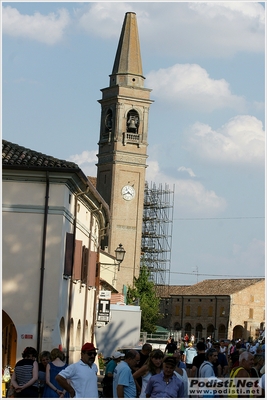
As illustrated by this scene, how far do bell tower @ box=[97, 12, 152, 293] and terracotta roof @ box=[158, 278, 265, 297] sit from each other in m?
25.2

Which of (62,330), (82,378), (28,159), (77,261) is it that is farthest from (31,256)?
(82,378)

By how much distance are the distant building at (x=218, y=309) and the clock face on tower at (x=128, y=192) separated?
73.7 feet

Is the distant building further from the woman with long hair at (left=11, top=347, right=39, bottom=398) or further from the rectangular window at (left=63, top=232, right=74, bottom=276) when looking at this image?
the woman with long hair at (left=11, top=347, right=39, bottom=398)

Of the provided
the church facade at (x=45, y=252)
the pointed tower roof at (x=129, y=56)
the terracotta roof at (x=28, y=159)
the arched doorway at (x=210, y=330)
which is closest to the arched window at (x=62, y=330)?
the church facade at (x=45, y=252)

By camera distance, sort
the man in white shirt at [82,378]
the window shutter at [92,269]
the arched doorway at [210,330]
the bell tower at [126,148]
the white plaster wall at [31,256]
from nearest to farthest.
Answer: the man in white shirt at [82,378], the white plaster wall at [31,256], the window shutter at [92,269], the bell tower at [126,148], the arched doorway at [210,330]

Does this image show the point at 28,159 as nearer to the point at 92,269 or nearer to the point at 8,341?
the point at 8,341

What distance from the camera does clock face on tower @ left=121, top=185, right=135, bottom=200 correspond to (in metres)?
A: 75.1

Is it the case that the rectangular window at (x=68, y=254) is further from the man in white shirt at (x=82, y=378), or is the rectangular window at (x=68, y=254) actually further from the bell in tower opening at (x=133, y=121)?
the bell in tower opening at (x=133, y=121)

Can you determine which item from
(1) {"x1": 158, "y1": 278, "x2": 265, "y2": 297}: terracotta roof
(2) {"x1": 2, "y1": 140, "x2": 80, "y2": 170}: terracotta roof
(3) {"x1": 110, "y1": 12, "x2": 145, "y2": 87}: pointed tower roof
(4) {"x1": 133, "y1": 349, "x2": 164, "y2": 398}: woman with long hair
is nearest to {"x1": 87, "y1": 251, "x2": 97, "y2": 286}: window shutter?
(2) {"x1": 2, "y1": 140, "x2": 80, "y2": 170}: terracotta roof

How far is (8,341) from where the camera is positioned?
27.1 metres

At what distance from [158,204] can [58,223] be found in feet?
192

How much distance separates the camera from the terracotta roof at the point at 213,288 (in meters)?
101

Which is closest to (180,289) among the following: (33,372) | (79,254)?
(79,254)

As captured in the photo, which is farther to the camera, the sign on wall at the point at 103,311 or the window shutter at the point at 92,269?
the window shutter at the point at 92,269
